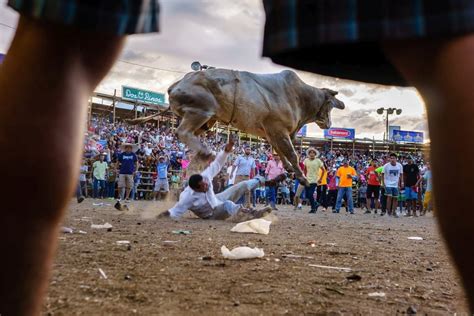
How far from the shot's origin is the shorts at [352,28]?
0.72 m

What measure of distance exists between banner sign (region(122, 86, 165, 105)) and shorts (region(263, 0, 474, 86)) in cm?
3832

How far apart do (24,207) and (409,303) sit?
62.2 inches

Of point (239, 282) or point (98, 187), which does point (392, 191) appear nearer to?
point (98, 187)

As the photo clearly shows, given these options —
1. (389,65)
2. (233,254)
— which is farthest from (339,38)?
(233,254)

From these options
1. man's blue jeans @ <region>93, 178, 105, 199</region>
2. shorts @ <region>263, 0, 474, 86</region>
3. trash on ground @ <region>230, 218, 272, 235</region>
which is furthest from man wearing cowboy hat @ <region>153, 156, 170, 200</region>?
shorts @ <region>263, 0, 474, 86</region>

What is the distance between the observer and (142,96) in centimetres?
4053

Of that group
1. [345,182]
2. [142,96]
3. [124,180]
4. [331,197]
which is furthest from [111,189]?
[142,96]

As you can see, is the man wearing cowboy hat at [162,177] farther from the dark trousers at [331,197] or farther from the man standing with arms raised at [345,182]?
the man standing with arms raised at [345,182]

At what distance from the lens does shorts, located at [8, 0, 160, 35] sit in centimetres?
75

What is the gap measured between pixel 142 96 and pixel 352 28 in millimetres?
41134

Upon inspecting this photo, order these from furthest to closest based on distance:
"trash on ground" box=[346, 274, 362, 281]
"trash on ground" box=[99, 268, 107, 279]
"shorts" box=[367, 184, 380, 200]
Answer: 1. "shorts" box=[367, 184, 380, 200]
2. "trash on ground" box=[346, 274, 362, 281]
3. "trash on ground" box=[99, 268, 107, 279]

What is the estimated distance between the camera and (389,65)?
3.29 ft

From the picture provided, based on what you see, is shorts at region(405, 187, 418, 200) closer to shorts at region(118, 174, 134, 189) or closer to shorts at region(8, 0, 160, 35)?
shorts at region(118, 174, 134, 189)

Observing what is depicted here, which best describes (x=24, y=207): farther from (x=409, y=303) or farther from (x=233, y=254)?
(x=233, y=254)
